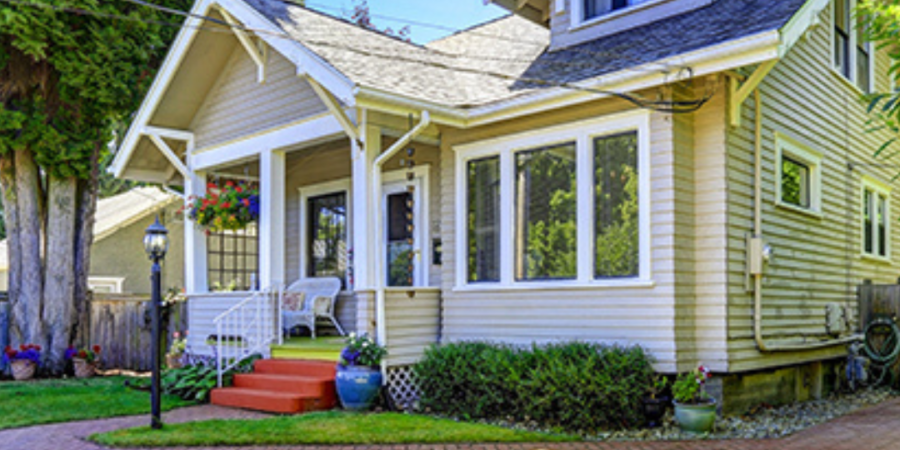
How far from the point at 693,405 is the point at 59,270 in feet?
33.3

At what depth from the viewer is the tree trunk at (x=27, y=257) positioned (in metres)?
12.2

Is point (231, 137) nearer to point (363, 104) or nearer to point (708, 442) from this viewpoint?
point (363, 104)

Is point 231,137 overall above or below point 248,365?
above

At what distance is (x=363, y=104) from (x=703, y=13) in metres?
3.87

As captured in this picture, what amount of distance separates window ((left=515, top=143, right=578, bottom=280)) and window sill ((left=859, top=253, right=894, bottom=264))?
17.0 feet

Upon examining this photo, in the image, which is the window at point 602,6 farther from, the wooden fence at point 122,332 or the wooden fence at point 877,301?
the wooden fence at point 122,332

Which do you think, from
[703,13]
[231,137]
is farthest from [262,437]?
[703,13]

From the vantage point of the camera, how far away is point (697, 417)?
6.75 metres

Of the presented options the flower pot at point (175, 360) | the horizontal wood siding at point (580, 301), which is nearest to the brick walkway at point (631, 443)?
the horizontal wood siding at point (580, 301)

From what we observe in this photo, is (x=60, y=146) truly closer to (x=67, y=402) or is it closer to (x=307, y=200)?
(x=307, y=200)

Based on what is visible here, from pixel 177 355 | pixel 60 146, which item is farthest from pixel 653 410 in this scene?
pixel 60 146

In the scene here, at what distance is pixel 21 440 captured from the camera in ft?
22.4

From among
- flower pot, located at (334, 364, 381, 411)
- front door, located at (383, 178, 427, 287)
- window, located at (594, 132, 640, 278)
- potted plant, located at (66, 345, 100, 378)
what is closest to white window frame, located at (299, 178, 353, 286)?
front door, located at (383, 178, 427, 287)

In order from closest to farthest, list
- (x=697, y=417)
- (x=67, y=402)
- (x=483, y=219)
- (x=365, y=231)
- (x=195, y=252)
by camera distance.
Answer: (x=697, y=417) < (x=365, y=231) < (x=483, y=219) < (x=67, y=402) < (x=195, y=252)
